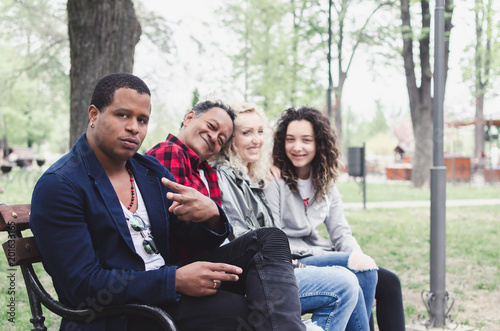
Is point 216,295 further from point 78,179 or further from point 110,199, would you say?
point 78,179

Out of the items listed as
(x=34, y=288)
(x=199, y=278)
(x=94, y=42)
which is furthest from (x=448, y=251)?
(x=34, y=288)

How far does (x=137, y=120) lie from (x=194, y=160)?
0.80 meters

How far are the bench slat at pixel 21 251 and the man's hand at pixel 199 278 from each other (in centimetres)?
67

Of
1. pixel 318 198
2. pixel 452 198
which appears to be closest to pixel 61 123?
pixel 452 198

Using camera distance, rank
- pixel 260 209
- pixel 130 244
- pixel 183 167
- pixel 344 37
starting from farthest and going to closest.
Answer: pixel 344 37, pixel 260 209, pixel 183 167, pixel 130 244

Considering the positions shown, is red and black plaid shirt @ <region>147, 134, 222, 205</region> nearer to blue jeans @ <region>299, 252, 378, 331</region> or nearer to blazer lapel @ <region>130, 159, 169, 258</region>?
blazer lapel @ <region>130, 159, 169, 258</region>

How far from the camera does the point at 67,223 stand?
192 centimetres

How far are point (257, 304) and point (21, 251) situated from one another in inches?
39.3

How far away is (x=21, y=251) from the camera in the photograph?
2201mm

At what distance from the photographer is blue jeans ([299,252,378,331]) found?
2.83 metres

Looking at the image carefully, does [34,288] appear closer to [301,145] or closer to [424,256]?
[301,145]

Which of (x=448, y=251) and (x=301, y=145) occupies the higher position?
(x=301, y=145)

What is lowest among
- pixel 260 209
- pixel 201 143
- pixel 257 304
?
pixel 257 304

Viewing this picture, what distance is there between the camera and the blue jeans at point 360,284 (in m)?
2.83
